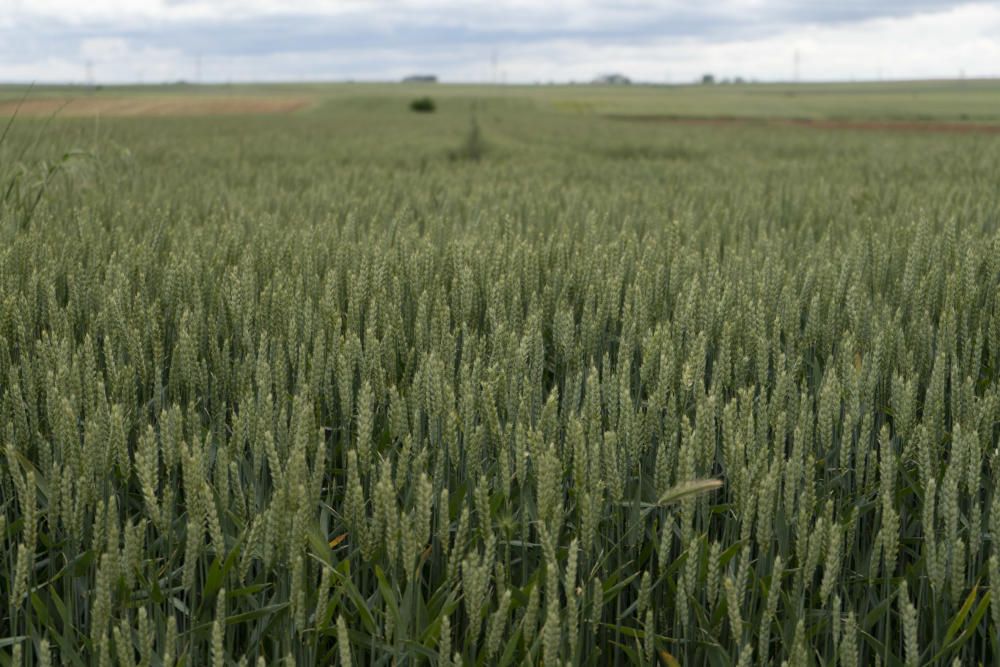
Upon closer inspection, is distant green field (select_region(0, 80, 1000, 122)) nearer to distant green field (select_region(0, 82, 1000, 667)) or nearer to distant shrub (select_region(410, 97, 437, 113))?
distant green field (select_region(0, 82, 1000, 667))

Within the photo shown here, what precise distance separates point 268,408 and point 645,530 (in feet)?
2.20

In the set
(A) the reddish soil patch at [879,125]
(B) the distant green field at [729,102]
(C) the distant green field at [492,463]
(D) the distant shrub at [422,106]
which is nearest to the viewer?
(C) the distant green field at [492,463]

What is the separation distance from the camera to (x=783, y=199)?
5066mm

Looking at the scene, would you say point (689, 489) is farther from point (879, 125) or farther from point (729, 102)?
point (729, 102)

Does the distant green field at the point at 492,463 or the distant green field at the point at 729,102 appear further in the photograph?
the distant green field at the point at 729,102

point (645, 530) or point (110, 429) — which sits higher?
point (110, 429)

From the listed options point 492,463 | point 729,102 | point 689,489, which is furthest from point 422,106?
point 689,489

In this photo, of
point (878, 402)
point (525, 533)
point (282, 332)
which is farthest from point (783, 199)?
point (525, 533)

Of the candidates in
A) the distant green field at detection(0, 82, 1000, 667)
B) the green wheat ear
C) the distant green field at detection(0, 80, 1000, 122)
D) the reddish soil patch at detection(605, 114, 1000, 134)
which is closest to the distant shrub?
the distant green field at detection(0, 80, 1000, 122)

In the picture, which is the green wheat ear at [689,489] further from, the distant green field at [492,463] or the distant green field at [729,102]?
the distant green field at [729,102]

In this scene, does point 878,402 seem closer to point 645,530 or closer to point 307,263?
point 645,530

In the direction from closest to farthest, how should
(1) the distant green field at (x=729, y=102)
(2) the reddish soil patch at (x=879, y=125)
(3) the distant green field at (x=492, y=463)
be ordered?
(3) the distant green field at (x=492, y=463)
(2) the reddish soil patch at (x=879, y=125)
(1) the distant green field at (x=729, y=102)

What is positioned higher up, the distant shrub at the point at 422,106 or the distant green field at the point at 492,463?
the distant shrub at the point at 422,106

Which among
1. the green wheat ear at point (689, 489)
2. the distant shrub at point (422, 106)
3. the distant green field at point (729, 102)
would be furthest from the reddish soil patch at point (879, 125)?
the green wheat ear at point (689, 489)
